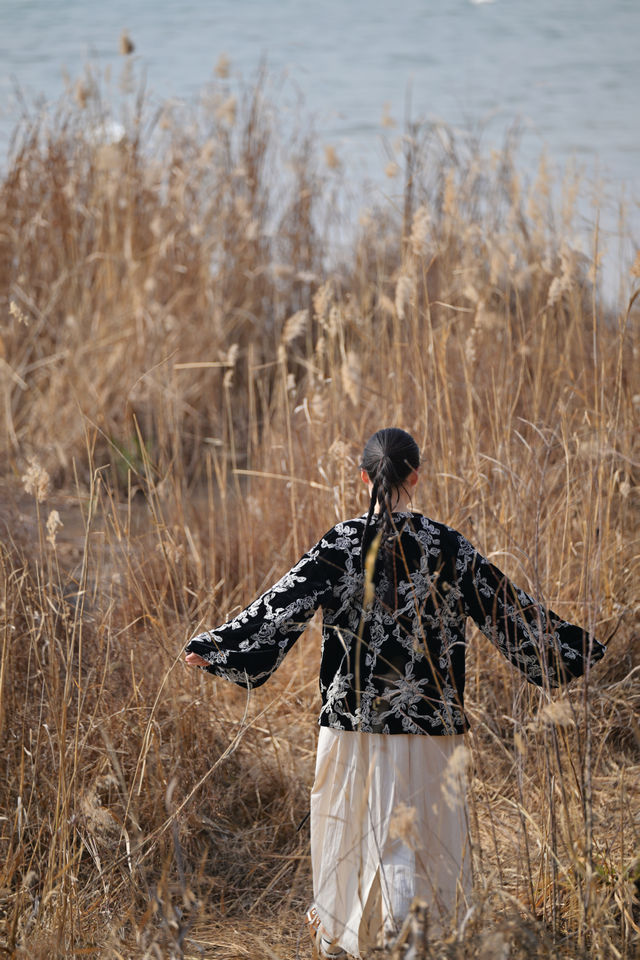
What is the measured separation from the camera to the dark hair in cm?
171

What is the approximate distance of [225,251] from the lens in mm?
4820

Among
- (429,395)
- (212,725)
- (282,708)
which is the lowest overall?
(282,708)

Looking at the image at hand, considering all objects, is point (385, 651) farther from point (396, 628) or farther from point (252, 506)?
point (252, 506)

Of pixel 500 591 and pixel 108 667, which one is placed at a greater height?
pixel 500 591

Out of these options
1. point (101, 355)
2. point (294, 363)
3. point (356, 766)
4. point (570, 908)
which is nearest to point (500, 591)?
point (356, 766)

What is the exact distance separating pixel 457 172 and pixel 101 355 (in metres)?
1.86

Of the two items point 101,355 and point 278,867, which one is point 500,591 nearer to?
point 278,867

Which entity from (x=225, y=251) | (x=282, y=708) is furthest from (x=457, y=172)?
(x=282, y=708)

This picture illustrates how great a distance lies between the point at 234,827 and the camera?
2.23 m

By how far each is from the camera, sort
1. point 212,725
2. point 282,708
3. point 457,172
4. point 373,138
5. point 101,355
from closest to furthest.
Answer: point 212,725, point 282,708, point 101,355, point 457,172, point 373,138

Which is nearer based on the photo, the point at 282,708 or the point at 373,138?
the point at 282,708

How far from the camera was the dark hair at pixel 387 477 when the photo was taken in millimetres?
1709

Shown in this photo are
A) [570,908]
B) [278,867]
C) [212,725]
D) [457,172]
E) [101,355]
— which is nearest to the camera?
[570,908]

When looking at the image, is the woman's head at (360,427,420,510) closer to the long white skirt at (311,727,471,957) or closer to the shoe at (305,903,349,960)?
the long white skirt at (311,727,471,957)
